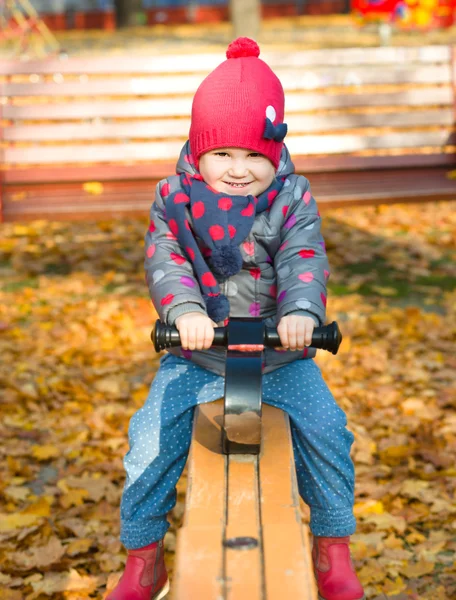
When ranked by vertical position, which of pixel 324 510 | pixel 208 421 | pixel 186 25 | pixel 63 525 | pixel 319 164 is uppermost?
pixel 186 25

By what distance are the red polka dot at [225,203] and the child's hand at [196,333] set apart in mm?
431

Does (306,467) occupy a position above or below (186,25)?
below

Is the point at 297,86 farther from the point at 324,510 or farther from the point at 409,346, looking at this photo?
the point at 324,510

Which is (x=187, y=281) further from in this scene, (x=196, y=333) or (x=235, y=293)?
(x=196, y=333)

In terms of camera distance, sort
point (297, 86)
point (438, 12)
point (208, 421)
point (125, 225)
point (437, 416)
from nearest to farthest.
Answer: point (208, 421), point (437, 416), point (297, 86), point (125, 225), point (438, 12)

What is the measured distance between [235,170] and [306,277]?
0.41 meters

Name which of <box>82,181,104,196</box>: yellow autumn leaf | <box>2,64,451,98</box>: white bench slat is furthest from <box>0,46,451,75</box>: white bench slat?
<box>82,181,104,196</box>: yellow autumn leaf

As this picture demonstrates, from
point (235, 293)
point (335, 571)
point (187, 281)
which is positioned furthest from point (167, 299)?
point (335, 571)

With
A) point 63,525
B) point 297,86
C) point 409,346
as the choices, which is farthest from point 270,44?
point 63,525

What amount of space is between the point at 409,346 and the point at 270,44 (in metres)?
14.7

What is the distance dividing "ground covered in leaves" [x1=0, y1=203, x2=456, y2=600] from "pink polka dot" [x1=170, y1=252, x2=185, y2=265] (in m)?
1.20

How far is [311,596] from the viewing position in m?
1.83

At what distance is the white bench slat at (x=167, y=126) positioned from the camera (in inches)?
261

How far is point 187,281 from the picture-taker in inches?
113
